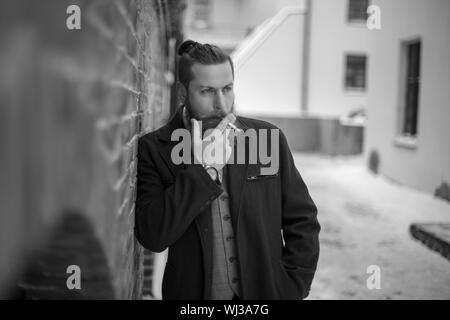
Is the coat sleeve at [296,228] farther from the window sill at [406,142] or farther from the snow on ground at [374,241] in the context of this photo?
the window sill at [406,142]

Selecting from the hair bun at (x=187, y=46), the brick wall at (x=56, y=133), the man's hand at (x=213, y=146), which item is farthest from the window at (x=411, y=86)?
the brick wall at (x=56, y=133)

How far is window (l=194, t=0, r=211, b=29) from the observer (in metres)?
24.8

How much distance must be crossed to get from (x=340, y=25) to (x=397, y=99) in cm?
943

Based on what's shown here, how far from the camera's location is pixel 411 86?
980cm

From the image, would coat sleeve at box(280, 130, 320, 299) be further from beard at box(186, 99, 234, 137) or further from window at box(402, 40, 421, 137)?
window at box(402, 40, 421, 137)

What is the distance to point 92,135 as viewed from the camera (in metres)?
1.08

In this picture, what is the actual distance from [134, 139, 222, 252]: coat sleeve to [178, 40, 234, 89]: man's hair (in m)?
0.33

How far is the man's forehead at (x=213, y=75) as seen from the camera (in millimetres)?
1753

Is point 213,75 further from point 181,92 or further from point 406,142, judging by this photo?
point 406,142

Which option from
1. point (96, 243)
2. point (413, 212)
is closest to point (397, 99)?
point (413, 212)

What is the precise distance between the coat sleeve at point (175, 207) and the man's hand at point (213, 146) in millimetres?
41

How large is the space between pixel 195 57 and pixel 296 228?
0.67 m

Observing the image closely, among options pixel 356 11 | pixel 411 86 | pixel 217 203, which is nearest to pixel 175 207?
pixel 217 203
